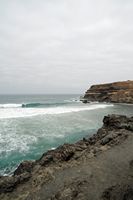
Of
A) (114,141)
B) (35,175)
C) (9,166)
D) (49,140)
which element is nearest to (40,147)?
(49,140)

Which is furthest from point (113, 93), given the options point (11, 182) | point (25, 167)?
point (11, 182)

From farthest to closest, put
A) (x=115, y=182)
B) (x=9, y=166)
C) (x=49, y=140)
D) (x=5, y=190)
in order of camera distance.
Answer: (x=49, y=140), (x=9, y=166), (x=5, y=190), (x=115, y=182)

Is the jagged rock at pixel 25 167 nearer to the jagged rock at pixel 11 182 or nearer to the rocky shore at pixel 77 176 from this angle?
the rocky shore at pixel 77 176

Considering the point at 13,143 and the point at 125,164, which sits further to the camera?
the point at 13,143

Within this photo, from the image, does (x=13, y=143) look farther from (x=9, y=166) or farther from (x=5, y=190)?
(x=5, y=190)

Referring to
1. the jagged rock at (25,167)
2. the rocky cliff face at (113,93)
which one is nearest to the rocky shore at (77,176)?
the jagged rock at (25,167)

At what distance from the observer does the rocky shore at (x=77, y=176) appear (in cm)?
669

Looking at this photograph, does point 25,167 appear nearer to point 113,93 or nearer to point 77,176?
point 77,176

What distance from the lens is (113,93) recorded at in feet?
294

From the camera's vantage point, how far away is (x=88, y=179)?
295 inches

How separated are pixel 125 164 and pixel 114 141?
274 cm

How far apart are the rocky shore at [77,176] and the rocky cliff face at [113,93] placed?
66.6 meters

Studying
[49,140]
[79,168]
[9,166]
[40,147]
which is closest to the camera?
[79,168]

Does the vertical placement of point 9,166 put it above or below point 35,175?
below
